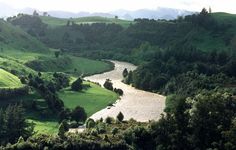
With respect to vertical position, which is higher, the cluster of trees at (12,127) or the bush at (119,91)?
the cluster of trees at (12,127)

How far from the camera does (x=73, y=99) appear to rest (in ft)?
500

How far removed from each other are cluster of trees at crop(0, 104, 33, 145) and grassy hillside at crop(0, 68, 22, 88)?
27678mm

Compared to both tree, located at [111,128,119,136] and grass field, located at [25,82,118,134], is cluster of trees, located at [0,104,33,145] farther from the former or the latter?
tree, located at [111,128,119,136]

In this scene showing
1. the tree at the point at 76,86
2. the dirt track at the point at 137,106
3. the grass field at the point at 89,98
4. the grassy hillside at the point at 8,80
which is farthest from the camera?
the tree at the point at 76,86

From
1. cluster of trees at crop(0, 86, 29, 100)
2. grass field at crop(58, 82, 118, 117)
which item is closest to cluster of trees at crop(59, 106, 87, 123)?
grass field at crop(58, 82, 118, 117)

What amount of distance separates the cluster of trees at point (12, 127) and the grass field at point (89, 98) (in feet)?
103

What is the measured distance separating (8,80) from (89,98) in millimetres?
24225

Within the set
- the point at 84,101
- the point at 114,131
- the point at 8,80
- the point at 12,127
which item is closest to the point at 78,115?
the point at 84,101

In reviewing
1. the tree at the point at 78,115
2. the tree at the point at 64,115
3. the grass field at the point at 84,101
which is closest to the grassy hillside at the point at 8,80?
the grass field at the point at 84,101

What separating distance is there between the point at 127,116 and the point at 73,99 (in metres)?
21.1

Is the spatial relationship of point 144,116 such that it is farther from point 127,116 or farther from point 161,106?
point 161,106

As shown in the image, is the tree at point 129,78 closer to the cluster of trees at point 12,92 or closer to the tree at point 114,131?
the cluster of trees at point 12,92

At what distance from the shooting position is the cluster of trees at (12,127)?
346ft

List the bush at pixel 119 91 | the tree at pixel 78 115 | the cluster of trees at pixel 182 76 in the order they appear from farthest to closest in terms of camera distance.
Result: the bush at pixel 119 91 → the cluster of trees at pixel 182 76 → the tree at pixel 78 115
